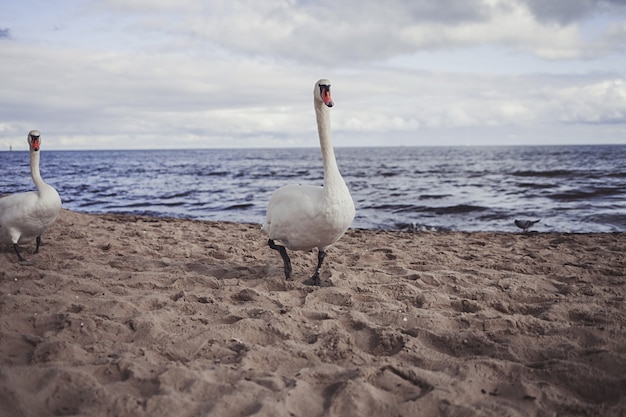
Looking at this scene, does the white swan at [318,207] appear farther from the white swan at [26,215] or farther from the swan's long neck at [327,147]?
the white swan at [26,215]

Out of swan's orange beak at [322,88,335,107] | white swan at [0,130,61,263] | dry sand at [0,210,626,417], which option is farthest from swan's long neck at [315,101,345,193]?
white swan at [0,130,61,263]

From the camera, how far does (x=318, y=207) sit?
4695 mm

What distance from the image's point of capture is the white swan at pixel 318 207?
471 centimetres

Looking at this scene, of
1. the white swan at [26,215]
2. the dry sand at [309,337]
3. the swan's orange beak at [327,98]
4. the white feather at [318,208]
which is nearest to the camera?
the dry sand at [309,337]

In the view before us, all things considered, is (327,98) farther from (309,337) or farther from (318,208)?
(309,337)

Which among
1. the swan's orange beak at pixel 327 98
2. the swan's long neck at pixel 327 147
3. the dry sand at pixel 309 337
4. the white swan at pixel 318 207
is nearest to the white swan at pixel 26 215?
the dry sand at pixel 309 337

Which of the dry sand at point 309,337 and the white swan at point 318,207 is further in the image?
the white swan at point 318,207

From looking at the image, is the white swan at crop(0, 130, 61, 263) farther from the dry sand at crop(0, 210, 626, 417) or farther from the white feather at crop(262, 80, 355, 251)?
the white feather at crop(262, 80, 355, 251)

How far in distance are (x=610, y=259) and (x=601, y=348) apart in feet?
12.7

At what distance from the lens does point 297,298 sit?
4.70m

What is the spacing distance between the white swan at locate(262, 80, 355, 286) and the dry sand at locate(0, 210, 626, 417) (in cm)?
57

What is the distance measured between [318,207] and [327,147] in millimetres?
709

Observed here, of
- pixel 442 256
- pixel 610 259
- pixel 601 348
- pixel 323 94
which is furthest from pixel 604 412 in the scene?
pixel 610 259

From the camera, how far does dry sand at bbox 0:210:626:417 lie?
8.82 feet
